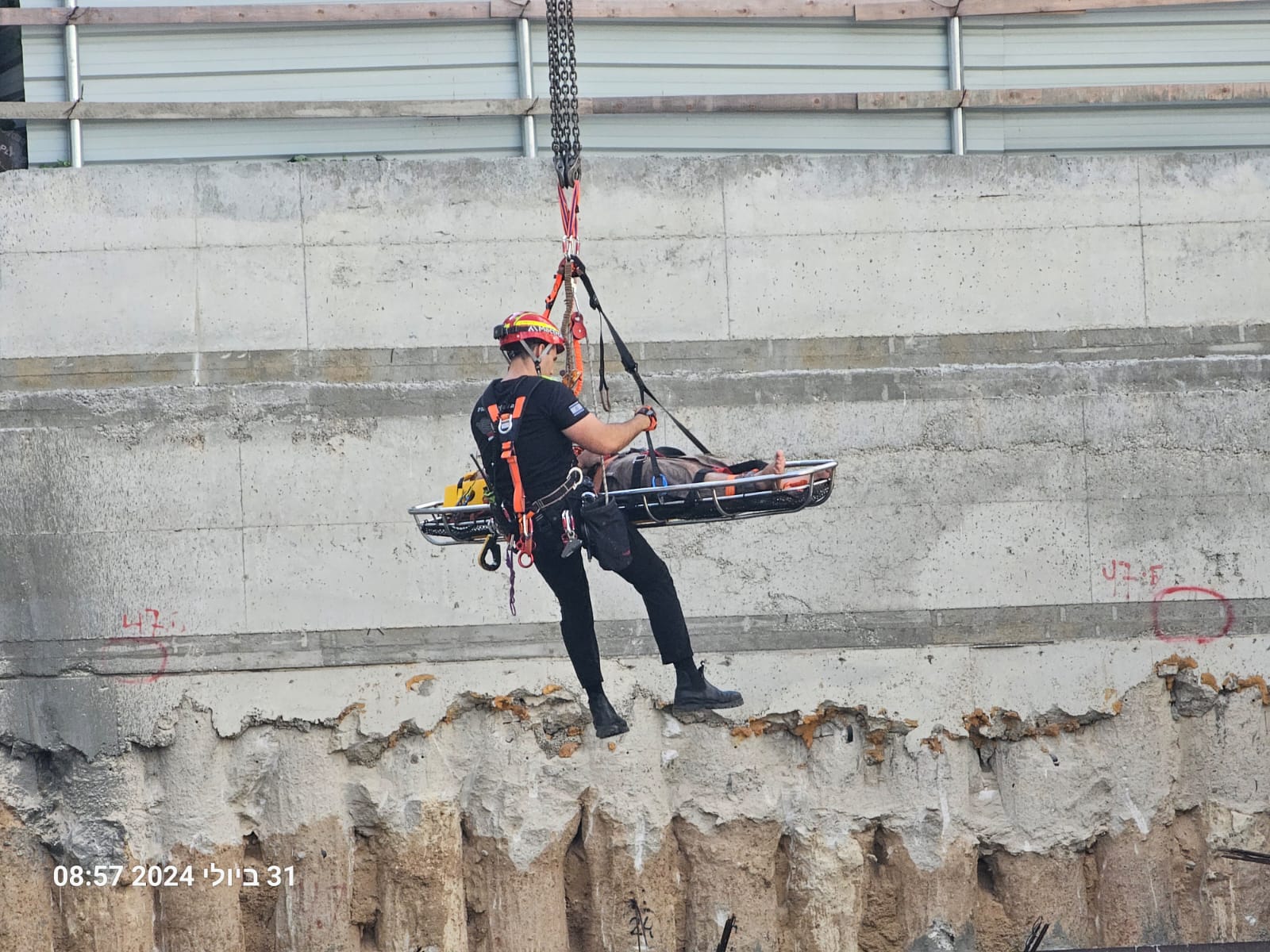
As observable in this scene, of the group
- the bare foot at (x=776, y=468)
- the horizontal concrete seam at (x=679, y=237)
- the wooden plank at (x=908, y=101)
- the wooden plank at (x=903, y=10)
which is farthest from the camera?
the wooden plank at (x=903, y=10)

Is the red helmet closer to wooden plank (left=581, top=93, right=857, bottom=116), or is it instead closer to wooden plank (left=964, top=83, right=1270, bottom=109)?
wooden plank (left=581, top=93, right=857, bottom=116)

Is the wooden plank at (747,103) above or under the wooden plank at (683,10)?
under

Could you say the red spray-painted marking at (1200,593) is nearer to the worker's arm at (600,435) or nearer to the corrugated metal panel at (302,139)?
the worker's arm at (600,435)

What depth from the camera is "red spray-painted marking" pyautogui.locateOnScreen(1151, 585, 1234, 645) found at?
10625 millimetres

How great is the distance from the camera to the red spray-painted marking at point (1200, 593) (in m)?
10.6

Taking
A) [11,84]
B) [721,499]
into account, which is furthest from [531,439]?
[11,84]

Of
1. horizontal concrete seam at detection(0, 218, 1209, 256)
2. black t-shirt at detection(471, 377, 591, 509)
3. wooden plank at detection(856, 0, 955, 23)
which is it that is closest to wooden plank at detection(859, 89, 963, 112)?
wooden plank at detection(856, 0, 955, 23)

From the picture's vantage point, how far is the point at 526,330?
7.50 meters

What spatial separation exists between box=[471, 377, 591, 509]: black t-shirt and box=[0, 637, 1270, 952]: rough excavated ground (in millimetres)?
3061

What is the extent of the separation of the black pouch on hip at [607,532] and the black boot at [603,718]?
1082 mm

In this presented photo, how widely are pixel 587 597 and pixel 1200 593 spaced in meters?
4.55

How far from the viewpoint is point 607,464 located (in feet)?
25.6

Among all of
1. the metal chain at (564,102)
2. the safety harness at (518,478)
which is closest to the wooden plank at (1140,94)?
the metal chain at (564,102)

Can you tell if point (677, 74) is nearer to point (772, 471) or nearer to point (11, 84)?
point (11, 84)
